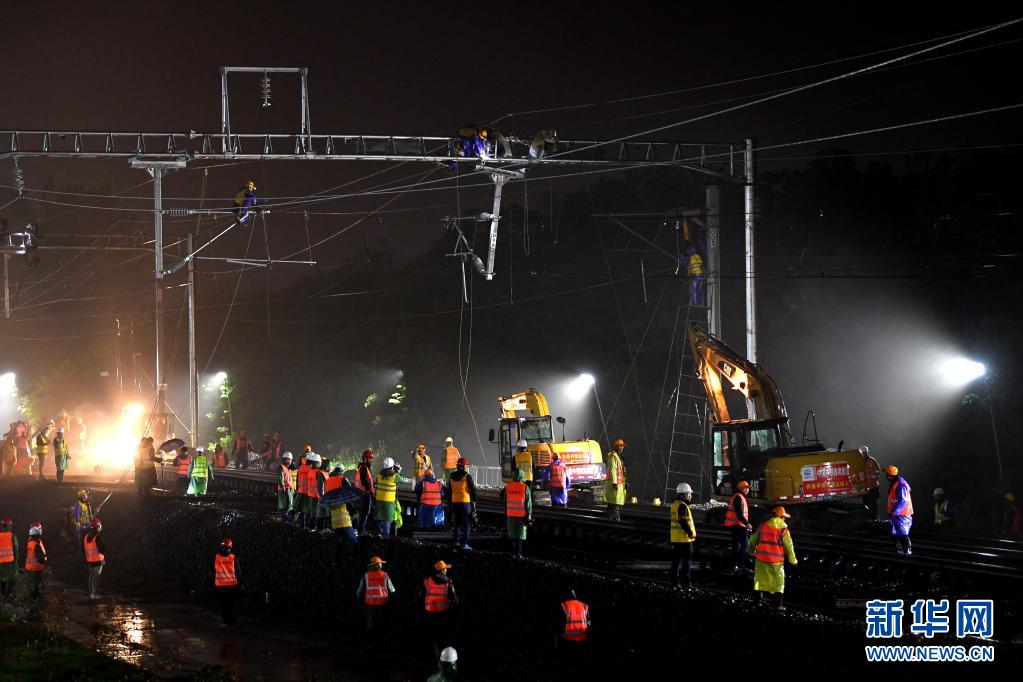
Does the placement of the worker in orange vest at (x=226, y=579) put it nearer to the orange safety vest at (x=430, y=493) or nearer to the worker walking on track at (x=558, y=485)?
the orange safety vest at (x=430, y=493)

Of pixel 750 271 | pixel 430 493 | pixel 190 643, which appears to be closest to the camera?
pixel 190 643

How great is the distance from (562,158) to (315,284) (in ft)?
179

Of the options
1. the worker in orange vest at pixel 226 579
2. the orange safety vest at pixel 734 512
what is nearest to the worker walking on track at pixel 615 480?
the orange safety vest at pixel 734 512

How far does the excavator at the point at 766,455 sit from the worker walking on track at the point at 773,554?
7.73 m

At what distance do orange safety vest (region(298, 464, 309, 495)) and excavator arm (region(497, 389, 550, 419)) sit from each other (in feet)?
30.4

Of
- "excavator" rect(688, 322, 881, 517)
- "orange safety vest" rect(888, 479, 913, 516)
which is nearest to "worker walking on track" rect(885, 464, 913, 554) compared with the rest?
"orange safety vest" rect(888, 479, 913, 516)

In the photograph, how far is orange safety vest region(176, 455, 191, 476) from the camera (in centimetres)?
3336

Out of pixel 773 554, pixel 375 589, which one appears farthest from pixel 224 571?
pixel 773 554

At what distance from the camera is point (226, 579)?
20.6m

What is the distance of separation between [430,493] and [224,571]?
417 cm

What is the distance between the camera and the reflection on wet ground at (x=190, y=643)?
669 inches

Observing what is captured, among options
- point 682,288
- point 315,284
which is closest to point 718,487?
point 682,288

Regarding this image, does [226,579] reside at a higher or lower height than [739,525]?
lower

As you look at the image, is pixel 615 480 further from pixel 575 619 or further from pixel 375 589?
pixel 575 619
